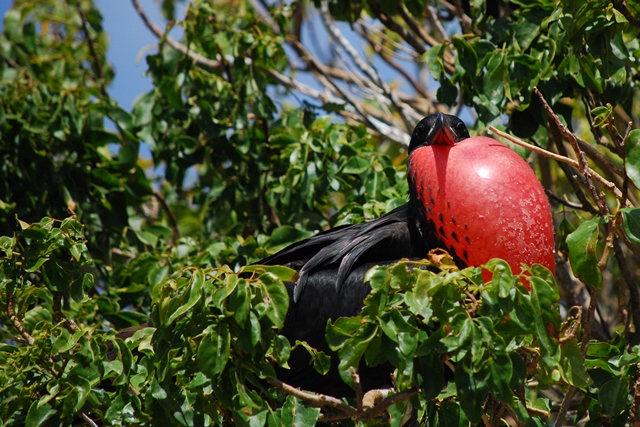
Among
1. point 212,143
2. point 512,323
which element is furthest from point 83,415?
point 212,143

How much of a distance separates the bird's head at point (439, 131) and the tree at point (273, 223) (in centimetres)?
10

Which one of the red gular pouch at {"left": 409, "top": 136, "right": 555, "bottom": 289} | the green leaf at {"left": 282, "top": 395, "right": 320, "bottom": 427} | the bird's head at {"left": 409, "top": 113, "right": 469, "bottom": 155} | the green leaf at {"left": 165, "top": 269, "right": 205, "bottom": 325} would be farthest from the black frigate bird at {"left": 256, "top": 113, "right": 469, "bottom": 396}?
the green leaf at {"left": 165, "top": 269, "right": 205, "bottom": 325}

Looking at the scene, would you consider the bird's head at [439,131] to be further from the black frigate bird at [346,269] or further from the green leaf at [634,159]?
the green leaf at [634,159]

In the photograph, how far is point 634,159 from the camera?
1.81 meters

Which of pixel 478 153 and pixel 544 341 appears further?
pixel 478 153

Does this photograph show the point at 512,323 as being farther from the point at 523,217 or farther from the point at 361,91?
the point at 361,91

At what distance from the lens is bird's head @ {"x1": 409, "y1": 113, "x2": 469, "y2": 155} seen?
8.19ft

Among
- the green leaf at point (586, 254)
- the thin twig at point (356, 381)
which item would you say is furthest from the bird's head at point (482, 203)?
the thin twig at point (356, 381)

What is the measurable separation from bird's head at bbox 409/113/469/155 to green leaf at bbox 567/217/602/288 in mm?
731

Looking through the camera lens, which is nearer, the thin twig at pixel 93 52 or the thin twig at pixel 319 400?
the thin twig at pixel 319 400

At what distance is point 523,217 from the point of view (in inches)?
84.7

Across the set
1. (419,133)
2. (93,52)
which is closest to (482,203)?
(419,133)

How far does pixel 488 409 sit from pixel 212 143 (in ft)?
6.26

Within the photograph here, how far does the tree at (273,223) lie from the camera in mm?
1676
